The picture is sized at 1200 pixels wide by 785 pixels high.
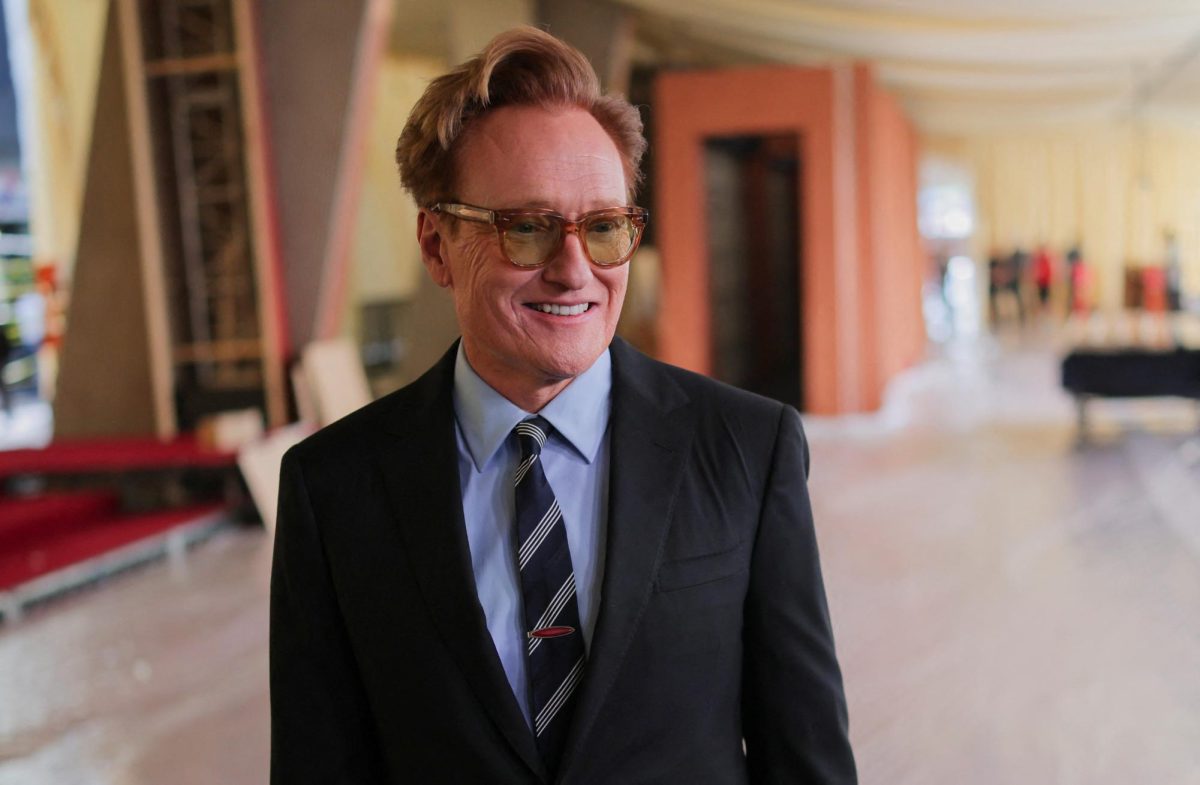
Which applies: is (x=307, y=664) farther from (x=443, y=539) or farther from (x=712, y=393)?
(x=712, y=393)

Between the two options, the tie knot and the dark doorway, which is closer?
the tie knot

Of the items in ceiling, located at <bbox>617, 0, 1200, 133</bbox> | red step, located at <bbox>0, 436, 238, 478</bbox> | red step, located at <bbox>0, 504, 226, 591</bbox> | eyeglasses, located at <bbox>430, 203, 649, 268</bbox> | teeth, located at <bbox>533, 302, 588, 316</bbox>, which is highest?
ceiling, located at <bbox>617, 0, 1200, 133</bbox>

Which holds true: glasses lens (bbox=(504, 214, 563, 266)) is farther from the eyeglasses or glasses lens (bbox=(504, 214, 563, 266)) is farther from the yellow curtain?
the yellow curtain

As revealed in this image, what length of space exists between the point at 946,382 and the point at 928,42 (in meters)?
4.99

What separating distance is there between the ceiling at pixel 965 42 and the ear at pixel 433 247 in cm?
869

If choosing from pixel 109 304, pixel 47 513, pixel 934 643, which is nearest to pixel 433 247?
pixel 934 643

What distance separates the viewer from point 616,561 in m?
1.27

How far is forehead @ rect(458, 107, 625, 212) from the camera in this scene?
1257mm

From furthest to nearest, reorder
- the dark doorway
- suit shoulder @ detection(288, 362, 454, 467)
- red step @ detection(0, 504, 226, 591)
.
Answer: the dark doorway → red step @ detection(0, 504, 226, 591) → suit shoulder @ detection(288, 362, 454, 467)

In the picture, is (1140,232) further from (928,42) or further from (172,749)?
(172,749)

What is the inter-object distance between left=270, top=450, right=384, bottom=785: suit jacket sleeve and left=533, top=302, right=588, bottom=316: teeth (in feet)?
1.14

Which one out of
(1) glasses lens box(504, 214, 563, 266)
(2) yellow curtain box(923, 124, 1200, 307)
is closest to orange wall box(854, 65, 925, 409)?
(2) yellow curtain box(923, 124, 1200, 307)

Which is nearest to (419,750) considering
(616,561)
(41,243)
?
(616,561)

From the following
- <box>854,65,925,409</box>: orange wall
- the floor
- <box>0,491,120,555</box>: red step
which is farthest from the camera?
<box>854,65,925,409</box>: orange wall
